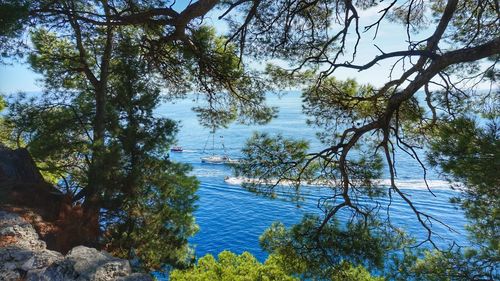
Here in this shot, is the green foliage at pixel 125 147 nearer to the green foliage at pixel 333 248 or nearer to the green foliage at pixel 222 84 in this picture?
the green foliage at pixel 222 84

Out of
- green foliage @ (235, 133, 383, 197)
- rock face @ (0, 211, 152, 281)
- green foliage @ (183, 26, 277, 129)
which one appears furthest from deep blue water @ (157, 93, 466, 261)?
rock face @ (0, 211, 152, 281)

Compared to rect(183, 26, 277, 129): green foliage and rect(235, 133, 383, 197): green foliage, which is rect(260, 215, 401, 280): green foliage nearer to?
rect(235, 133, 383, 197): green foliage

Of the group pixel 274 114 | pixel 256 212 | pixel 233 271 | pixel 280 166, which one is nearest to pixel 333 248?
pixel 280 166

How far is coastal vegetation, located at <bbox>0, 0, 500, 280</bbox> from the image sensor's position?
3439mm

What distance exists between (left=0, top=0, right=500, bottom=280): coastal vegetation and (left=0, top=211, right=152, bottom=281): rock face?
191cm

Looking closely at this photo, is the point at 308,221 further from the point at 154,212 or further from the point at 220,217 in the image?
the point at 220,217

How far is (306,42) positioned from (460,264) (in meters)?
3.42

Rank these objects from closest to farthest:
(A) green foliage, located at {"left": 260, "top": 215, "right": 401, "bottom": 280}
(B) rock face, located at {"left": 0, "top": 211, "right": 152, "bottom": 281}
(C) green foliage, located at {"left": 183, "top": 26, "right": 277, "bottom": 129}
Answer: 1. (B) rock face, located at {"left": 0, "top": 211, "right": 152, "bottom": 281}
2. (A) green foliage, located at {"left": 260, "top": 215, "right": 401, "bottom": 280}
3. (C) green foliage, located at {"left": 183, "top": 26, "right": 277, "bottom": 129}

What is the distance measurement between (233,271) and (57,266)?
250 inches

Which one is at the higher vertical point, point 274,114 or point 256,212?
point 274,114

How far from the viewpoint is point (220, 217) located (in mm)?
16234

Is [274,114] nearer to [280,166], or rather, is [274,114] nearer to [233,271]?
[280,166]

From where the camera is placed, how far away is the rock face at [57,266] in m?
2.75

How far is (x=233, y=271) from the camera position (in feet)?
27.9
